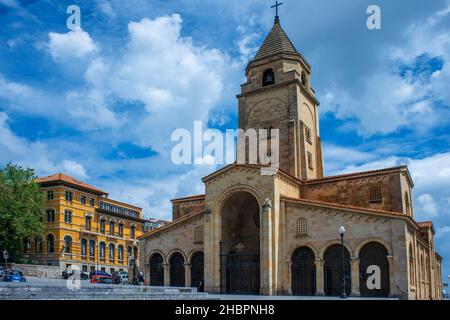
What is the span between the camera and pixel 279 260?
123 feet

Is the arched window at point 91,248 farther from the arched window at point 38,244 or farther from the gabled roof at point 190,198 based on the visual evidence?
the gabled roof at point 190,198

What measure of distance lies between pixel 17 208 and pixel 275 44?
33942mm

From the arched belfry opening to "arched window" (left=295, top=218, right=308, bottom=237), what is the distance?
4394 millimetres

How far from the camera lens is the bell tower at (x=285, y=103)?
4478 cm

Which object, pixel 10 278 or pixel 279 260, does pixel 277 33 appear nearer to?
pixel 279 260

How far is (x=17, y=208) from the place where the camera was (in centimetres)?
5553

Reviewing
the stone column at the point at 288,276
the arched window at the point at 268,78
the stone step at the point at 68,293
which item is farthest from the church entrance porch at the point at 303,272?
the arched window at the point at 268,78

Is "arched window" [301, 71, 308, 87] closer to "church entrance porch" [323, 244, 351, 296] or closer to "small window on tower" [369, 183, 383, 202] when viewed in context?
"small window on tower" [369, 183, 383, 202]

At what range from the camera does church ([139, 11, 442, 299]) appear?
113 ft

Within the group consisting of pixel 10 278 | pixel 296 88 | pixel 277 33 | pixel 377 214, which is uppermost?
pixel 277 33

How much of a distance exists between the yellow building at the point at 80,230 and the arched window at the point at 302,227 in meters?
35.2

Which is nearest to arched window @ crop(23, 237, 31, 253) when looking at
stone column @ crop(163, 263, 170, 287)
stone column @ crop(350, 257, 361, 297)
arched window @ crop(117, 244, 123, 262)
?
arched window @ crop(117, 244, 123, 262)
